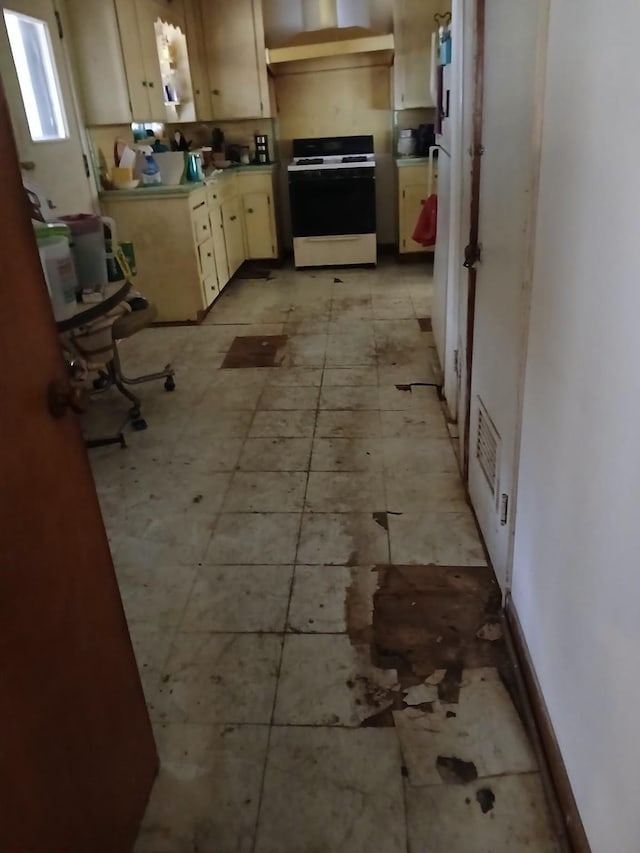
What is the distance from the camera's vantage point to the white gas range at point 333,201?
550 centimetres

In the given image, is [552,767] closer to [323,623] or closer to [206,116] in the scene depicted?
[323,623]

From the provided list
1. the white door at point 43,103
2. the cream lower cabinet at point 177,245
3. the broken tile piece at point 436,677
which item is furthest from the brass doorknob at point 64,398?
the cream lower cabinet at point 177,245

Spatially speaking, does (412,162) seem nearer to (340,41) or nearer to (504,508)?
(340,41)

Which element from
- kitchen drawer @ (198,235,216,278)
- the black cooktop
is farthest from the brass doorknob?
the black cooktop

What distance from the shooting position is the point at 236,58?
5441 mm

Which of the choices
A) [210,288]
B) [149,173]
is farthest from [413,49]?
[210,288]

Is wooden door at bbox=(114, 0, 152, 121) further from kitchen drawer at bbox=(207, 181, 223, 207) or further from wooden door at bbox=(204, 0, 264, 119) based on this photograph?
wooden door at bbox=(204, 0, 264, 119)

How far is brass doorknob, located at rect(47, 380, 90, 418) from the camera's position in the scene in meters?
0.99

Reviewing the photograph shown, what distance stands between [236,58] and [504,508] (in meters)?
5.13

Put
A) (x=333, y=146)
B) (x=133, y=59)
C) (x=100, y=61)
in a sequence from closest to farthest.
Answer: (x=100, y=61) → (x=133, y=59) → (x=333, y=146)

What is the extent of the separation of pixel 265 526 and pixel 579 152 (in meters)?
1.57

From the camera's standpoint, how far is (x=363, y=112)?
19.6ft

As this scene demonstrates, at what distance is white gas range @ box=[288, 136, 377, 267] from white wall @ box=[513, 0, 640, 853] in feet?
14.7

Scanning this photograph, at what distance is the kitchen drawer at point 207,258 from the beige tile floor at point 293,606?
1.08 meters
